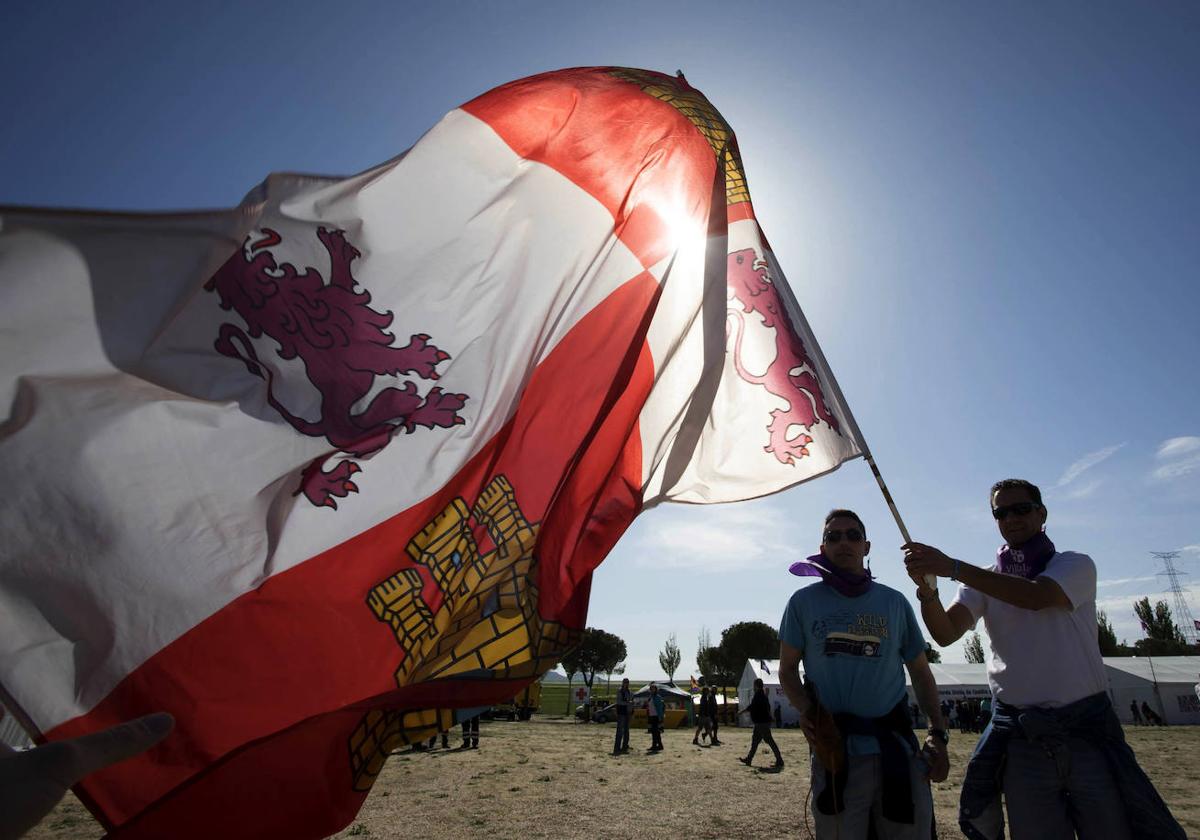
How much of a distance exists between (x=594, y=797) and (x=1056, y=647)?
7900 mm

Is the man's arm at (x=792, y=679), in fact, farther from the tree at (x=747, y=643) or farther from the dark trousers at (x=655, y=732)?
the tree at (x=747, y=643)

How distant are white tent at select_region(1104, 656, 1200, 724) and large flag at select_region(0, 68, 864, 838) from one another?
41.3 m

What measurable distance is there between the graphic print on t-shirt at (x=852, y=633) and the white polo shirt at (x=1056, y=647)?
652mm

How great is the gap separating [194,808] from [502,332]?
7.19ft

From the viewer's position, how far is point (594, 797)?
9.77 m

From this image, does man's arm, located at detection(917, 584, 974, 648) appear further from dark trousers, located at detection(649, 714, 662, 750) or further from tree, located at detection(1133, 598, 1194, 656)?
tree, located at detection(1133, 598, 1194, 656)

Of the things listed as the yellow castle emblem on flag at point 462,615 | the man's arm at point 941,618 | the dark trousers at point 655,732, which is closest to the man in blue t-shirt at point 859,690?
the man's arm at point 941,618

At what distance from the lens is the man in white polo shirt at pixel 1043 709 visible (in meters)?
3.16

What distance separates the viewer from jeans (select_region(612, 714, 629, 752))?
58.0 ft

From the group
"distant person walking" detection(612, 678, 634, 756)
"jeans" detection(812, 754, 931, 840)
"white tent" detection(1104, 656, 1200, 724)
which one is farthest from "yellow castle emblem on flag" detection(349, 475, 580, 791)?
"white tent" detection(1104, 656, 1200, 724)

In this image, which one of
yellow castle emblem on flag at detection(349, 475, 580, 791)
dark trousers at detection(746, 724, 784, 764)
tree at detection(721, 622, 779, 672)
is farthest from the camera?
tree at detection(721, 622, 779, 672)

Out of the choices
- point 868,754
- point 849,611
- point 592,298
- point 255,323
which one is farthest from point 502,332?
point 868,754

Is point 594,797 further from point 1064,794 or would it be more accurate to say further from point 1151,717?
point 1151,717

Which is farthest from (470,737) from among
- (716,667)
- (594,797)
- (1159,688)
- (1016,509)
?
(716,667)
